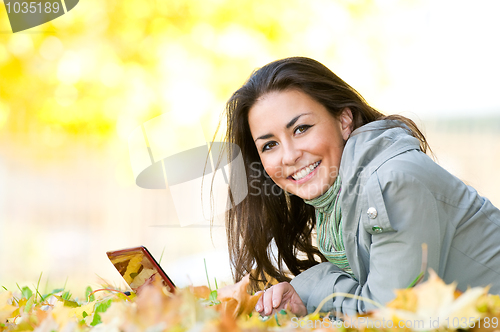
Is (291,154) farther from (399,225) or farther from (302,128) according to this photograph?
(399,225)

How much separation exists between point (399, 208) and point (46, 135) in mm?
4017

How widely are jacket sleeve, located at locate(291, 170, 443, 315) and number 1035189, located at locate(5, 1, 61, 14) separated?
152 inches

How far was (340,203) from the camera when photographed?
5.36ft

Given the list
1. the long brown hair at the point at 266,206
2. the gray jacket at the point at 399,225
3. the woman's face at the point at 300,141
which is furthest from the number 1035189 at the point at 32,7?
the gray jacket at the point at 399,225

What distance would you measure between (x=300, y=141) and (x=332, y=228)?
14.6 inches

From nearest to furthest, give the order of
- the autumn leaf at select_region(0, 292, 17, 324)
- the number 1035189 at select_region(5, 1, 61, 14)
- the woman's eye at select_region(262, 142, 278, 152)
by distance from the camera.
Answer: the autumn leaf at select_region(0, 292, 17, 324) → the woman's eye at select_region(262, 142, 278, 152) → the number 1035189 at select_region(5, 1, 61, 14)

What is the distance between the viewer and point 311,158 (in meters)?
1.80

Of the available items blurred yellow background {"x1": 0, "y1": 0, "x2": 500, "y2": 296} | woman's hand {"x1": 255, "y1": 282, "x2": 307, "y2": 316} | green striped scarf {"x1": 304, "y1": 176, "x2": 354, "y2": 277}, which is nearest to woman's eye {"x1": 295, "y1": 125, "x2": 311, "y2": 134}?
green striped scarf {"x1": 304, "y1": 176, "x2": 354, "y2": 277}

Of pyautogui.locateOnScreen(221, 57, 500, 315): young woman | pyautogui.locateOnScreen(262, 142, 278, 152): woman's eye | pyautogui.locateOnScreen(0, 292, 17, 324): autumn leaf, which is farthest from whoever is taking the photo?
pyautogui.locateOnScreen(262, 142, 278, 152): woman's eye

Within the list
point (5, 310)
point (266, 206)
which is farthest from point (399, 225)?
point (5, 310)

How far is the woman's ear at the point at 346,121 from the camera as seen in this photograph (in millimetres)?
1929

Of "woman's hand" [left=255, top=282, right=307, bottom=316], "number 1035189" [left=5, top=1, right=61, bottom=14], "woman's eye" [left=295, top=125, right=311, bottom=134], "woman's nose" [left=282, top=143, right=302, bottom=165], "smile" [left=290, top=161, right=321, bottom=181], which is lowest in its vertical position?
"woman's hand" [left=255, top=282, right=307, bottom=316]

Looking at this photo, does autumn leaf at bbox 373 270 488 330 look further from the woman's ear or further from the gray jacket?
the woman's ear

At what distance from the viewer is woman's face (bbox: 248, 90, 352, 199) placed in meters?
1.80
